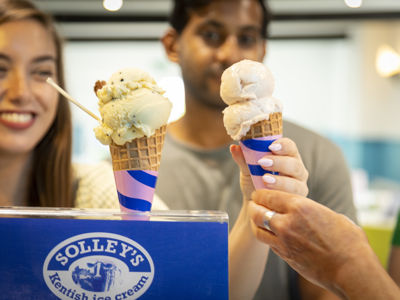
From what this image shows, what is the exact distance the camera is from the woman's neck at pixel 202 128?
67.3 inches

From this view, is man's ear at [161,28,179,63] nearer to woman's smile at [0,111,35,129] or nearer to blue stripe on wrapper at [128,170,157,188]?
woman's smile at [0,111,35,129]

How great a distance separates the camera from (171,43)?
6.15 ft

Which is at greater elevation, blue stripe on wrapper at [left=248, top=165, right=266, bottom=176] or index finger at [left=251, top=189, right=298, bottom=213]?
blue stripe on wrapper at [left=248, top=165, right=266, bottom=176]

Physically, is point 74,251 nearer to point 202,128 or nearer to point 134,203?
point 134,203

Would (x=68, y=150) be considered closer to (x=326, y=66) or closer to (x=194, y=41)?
(x=194, y=41)

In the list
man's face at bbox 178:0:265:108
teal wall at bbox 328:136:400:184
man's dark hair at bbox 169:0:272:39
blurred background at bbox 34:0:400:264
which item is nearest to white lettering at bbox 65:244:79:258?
man's face at bbox 178:0:265:108

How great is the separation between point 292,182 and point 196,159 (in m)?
0.81

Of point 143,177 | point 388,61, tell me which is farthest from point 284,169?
point 388,61

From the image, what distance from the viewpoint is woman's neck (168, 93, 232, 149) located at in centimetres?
171

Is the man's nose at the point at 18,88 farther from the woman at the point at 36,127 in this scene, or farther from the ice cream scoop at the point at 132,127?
the ice cream scoop at the point at 132,127

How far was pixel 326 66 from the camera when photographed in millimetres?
7793

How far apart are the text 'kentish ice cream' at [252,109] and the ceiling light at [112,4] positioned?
4.64m

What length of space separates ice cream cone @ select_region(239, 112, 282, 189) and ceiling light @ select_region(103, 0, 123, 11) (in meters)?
4.66

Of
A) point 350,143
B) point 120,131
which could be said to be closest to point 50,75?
point 120,131
